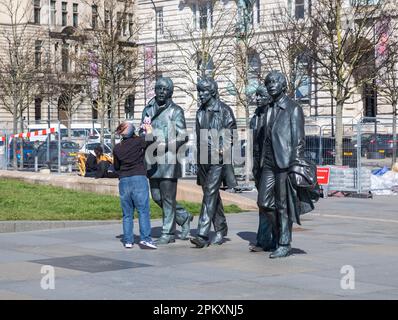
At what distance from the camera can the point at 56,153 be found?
32.3 metres

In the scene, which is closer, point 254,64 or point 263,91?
point 263,91

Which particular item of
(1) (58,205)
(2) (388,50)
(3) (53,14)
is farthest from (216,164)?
(3) (53,14)

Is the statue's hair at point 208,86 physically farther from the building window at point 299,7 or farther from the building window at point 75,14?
the building window at point 75,14

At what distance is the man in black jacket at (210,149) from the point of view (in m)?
12.6

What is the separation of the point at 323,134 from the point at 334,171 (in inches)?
119

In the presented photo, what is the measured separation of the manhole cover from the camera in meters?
10.7

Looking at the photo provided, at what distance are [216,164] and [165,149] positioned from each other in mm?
715

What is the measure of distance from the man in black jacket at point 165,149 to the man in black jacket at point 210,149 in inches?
12.2

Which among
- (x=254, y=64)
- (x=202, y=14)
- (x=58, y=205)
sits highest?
(x=202, y=14)

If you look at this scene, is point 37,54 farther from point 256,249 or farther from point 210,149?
point 256,249

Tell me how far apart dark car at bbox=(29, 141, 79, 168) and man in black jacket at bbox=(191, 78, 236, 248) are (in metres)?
20.0

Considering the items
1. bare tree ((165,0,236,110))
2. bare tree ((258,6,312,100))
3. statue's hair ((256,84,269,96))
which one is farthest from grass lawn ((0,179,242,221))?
bare tree ((165,0,236,110))

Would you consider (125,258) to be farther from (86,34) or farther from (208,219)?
(86,34)

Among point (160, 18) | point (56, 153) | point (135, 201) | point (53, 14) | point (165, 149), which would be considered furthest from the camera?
point (53, 14)
